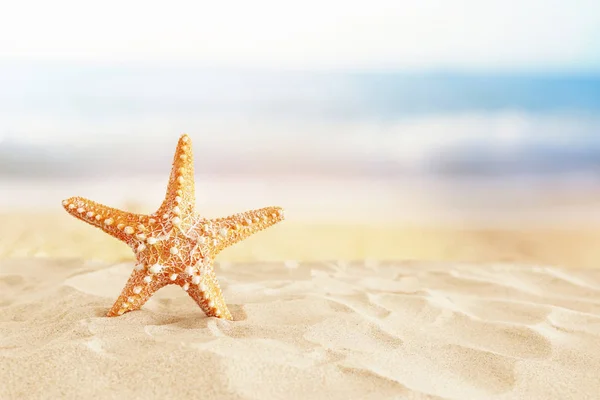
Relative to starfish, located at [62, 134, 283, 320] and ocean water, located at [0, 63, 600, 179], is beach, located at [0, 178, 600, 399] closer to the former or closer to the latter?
starfish, located at [62, 134, 283, 320]

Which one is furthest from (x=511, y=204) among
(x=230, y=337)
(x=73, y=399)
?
(x=73, y=399)

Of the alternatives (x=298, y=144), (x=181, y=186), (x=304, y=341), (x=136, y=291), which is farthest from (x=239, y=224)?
(x=298, y=144)

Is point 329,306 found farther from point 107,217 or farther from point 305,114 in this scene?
point 305,114

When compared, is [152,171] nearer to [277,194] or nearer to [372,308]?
[277,194]

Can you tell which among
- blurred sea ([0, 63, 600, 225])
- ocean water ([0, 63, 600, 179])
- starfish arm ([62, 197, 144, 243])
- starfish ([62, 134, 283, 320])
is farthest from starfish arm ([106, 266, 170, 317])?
ocean water ([0, 63, 600, 179])

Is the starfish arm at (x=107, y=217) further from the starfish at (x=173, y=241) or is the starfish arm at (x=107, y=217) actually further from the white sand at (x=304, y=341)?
the white sand at (x=304, y=341)

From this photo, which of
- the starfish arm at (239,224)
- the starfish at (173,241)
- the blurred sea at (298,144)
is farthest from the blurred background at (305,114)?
the starfish at (173,241)
